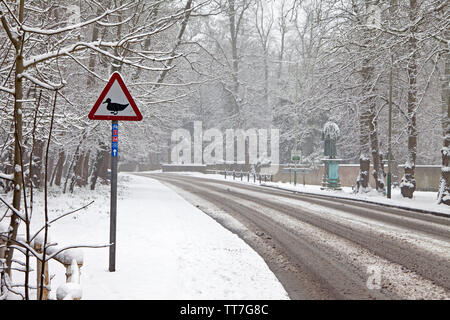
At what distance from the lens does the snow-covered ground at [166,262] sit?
4957mm

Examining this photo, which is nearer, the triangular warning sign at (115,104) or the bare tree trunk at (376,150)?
the triangular warning sign at (115,104)

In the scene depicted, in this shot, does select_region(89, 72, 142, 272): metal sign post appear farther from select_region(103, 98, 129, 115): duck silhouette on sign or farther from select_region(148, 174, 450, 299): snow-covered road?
select_region(148, 174, 450, 299): snow-covered road

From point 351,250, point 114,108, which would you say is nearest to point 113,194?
point 114,108

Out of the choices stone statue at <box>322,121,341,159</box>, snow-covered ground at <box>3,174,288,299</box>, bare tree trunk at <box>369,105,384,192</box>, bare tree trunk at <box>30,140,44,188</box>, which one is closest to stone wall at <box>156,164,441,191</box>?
stone statue at <box>322,121,341,159</box>

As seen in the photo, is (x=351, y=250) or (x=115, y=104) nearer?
(x=115, y=104)

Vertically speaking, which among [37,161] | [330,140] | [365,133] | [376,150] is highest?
[365,133]

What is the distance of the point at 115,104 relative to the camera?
5500 millimetres

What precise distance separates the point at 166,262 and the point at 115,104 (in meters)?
2.61

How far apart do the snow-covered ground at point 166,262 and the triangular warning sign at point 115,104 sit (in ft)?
7.27

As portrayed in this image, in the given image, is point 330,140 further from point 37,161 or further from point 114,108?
point 114,108

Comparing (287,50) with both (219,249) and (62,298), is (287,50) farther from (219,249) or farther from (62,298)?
(62,298)

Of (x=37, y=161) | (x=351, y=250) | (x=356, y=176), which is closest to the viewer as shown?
(x=351, y=250)

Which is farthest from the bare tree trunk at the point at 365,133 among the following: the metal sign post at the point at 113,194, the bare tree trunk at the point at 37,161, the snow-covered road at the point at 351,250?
the metal sign post at the point at 113,194

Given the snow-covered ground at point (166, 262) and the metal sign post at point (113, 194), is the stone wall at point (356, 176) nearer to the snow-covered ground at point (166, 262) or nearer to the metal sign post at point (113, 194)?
the snow-covered ground at point (166, 262)
